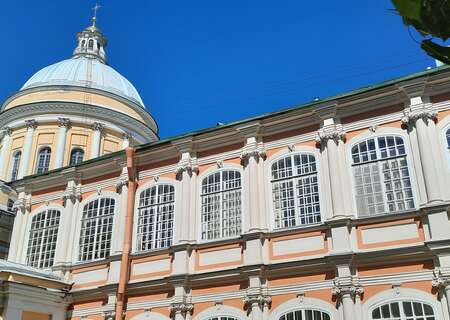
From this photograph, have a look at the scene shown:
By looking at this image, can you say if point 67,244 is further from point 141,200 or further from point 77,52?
point 77,52

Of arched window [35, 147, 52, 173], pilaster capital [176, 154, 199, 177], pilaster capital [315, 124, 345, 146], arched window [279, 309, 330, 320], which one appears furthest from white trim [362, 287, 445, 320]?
arched window [35, 147, 52, 173]

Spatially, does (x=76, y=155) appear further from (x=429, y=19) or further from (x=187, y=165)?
(x=429, y=19)

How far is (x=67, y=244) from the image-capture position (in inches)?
714

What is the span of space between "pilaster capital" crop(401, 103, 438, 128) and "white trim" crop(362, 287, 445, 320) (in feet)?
14.3

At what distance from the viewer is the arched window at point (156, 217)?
16547mm

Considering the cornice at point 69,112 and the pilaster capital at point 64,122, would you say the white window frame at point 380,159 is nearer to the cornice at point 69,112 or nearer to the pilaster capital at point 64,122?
the cornice at point 69,112

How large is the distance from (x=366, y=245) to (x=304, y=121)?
4170 mm

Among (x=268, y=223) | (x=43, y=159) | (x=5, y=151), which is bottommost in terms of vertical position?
(x=268, y=223)

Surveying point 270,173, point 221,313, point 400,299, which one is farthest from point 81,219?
point 400,299

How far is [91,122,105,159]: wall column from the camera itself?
28.8 meters

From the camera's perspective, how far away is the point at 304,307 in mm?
13484

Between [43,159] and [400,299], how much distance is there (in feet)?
72.2

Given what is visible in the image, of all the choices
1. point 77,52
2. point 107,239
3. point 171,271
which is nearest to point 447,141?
point 171,271

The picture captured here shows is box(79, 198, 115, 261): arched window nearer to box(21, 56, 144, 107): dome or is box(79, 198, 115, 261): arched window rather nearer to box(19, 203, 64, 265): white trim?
box(19, 203, 64, 265): white trim
